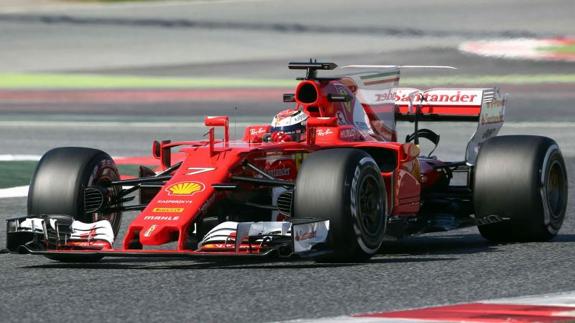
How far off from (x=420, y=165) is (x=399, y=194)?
95cm

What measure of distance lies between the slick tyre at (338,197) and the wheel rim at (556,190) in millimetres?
2013

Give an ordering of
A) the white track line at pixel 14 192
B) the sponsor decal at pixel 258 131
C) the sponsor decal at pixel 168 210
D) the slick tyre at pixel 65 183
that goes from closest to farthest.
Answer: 1. the sponsor decal at pixel 168 210
2. the slick tyre at pixel 65 183
3. the sponsor decal at pixel 258 131
4. the white track line at pixel 14 192

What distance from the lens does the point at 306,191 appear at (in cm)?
950

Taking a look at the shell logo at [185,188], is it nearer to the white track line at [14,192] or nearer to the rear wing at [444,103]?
the rear wing at [444,103]

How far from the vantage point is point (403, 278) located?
29.9ft

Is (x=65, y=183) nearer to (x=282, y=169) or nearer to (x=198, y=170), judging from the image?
(x=198, y=170)

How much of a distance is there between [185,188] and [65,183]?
95 centimetres

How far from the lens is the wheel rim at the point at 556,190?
36.7 feet

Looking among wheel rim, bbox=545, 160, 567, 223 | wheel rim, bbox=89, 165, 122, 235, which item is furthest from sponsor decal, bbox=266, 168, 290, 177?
wheel rim, bbox=545, 160, 567, 223

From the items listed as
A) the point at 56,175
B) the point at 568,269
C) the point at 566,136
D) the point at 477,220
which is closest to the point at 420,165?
the point at 477,220

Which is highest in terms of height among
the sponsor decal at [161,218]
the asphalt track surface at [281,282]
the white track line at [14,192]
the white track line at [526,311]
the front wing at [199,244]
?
the sponsor decal at [161,218]

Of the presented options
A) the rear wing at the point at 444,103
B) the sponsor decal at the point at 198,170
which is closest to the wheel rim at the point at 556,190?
the rear wing at the point at 444,103

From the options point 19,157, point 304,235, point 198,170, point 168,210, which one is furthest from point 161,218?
point 19,157

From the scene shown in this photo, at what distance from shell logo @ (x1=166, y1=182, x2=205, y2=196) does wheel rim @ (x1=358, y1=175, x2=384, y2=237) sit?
1060mm
